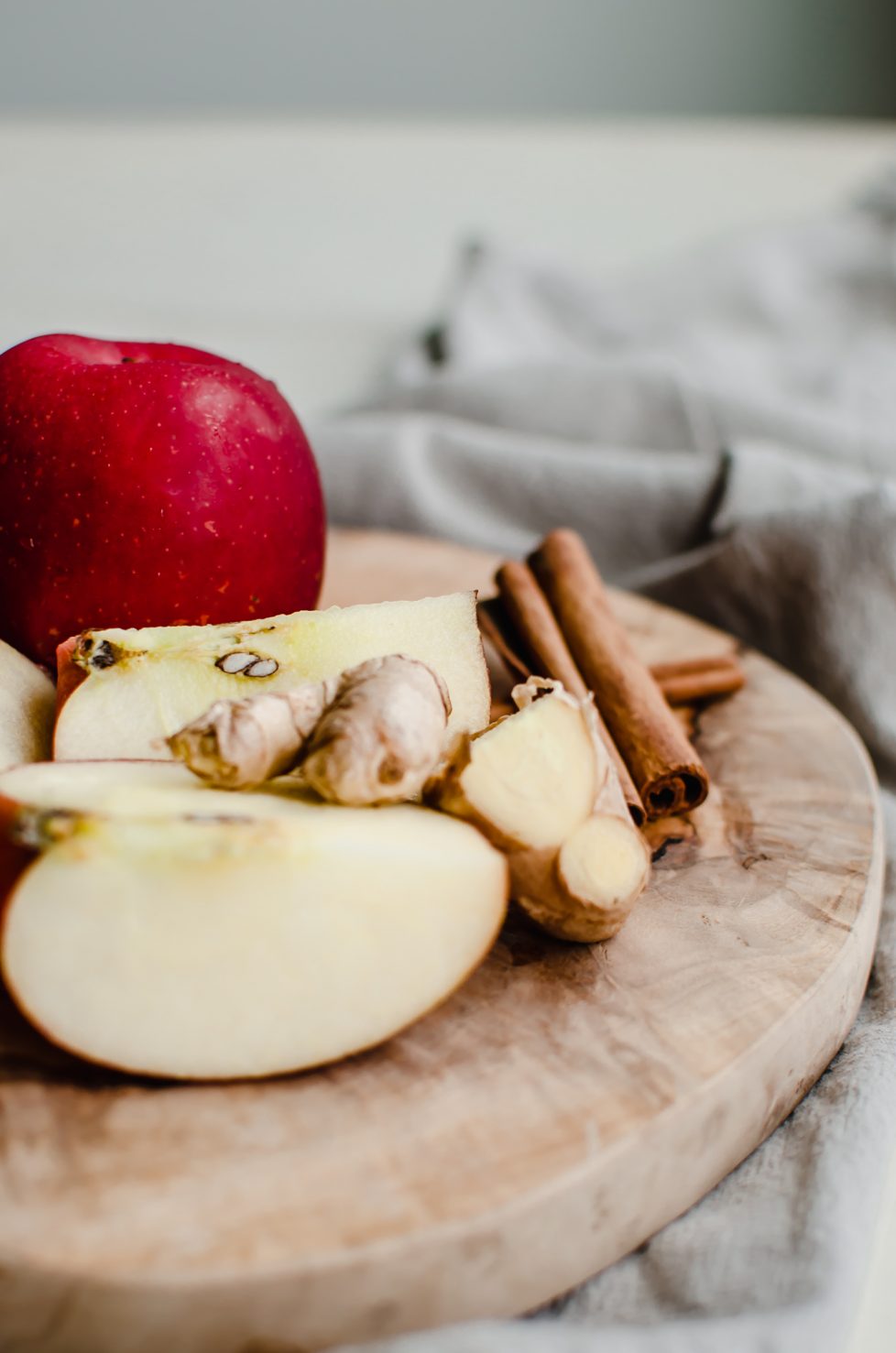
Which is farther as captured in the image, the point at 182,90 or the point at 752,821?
the point at 182,90

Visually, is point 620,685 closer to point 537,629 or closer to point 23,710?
point 537,629

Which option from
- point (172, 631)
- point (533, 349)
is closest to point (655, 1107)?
point (172, 631)

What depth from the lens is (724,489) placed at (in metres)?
1.21

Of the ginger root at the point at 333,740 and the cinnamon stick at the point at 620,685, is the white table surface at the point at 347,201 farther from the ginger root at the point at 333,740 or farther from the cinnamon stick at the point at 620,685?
the ginger root at the point at 333,740

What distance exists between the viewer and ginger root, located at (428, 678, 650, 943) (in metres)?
0.59

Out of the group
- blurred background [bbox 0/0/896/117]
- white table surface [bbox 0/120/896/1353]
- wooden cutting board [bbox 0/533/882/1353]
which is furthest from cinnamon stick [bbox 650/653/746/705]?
blurred background [bbox 0/0/896/117]

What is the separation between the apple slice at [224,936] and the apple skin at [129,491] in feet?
1.01

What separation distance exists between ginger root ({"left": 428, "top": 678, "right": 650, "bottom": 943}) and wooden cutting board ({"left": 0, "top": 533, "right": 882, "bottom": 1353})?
0.05 metres

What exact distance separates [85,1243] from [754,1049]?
31 cm

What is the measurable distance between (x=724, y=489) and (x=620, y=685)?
0.42m

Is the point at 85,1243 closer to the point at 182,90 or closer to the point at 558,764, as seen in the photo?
the point at 558,764

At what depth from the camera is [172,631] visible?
73 cm

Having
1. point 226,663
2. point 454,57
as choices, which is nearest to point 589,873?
point 226,663

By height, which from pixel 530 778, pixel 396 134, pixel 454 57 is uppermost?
pixel 454 57
